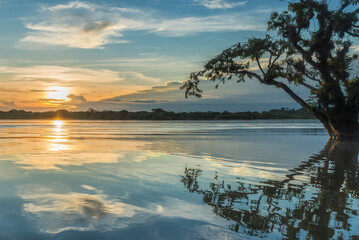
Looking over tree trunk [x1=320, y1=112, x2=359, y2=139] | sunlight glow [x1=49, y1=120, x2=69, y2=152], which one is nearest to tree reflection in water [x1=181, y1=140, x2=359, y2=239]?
sunlight glow [x1=49, y1=120, x2=69, y2=152]

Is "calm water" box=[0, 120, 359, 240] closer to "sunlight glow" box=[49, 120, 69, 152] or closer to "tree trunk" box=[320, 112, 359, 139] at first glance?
"sunlight glow" box=[49, 120, 69, 152]

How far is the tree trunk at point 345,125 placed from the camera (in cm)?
2205

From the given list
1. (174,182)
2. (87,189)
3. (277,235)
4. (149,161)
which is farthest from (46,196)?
(149,161)

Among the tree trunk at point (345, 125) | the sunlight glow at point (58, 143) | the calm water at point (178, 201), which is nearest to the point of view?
the calm water at point (178, 201)

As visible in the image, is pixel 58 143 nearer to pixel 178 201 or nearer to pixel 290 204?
pixel 178 201

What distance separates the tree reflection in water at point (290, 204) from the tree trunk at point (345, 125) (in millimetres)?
15378

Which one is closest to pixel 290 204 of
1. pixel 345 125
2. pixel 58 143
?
pixel 58 143

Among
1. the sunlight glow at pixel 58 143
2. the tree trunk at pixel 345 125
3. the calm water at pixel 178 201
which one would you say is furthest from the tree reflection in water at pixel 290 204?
the tree trunk at pixel 345 125

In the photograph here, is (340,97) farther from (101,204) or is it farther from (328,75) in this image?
(101,204)

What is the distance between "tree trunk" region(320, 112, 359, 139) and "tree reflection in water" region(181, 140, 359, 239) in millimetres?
15378

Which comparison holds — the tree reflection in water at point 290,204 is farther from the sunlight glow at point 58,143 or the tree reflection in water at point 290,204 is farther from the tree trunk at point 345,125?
the tree trunk at point 345,125

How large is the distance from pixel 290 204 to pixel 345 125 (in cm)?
1920

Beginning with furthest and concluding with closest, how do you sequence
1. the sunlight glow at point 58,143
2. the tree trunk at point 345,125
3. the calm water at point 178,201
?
the tree trunk at point 345,125 → the sunlight glow at point 58,143 → the calm water at point 178,201

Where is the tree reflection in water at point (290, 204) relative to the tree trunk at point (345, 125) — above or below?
below
